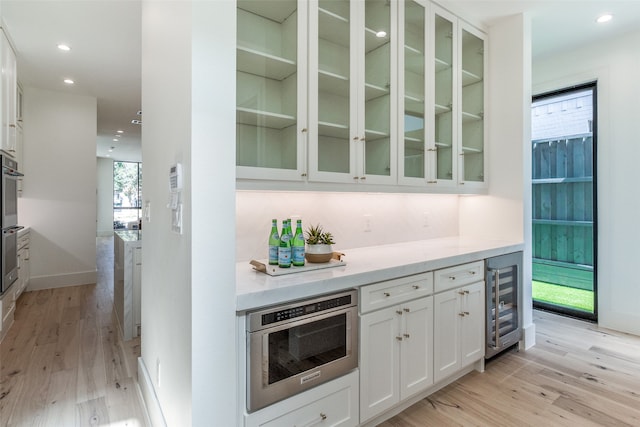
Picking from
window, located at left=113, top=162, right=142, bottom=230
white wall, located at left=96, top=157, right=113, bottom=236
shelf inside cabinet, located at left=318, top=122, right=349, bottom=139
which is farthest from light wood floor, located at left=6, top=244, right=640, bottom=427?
window, located at left=113, top=162, right=142, bottom=230

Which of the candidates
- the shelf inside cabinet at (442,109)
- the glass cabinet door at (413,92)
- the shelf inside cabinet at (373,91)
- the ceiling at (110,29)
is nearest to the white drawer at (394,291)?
the glass cabinet door at (413,92)

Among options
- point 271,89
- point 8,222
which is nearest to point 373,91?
point 271,89

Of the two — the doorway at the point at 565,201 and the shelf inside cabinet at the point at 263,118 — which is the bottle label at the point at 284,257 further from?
the doorway at the point at 565,201

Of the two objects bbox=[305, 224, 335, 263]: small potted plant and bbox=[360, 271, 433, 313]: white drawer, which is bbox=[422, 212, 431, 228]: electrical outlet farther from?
bbox=[305, 224, 335, 263]: small potted plant

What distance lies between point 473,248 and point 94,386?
2844 mm

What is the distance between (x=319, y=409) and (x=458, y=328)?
118 cm

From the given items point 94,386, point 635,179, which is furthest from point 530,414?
point 94,386

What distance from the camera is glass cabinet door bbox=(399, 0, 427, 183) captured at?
8.14 feet

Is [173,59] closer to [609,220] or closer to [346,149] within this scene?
[346,149]

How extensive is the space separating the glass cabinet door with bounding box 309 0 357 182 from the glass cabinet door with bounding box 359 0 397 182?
0.13 metres

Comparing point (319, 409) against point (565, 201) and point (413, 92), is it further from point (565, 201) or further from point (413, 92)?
point (565, 201)

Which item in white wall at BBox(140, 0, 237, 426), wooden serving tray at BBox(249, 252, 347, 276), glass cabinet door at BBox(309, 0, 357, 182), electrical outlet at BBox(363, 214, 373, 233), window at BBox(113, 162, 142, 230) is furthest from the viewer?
window at BBox(113, 162, 142, 230)

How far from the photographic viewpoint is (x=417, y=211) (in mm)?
3082

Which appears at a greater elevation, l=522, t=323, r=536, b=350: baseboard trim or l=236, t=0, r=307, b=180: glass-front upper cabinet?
l=236, t=0, r=307, b=180: glass-front upper cabinet
